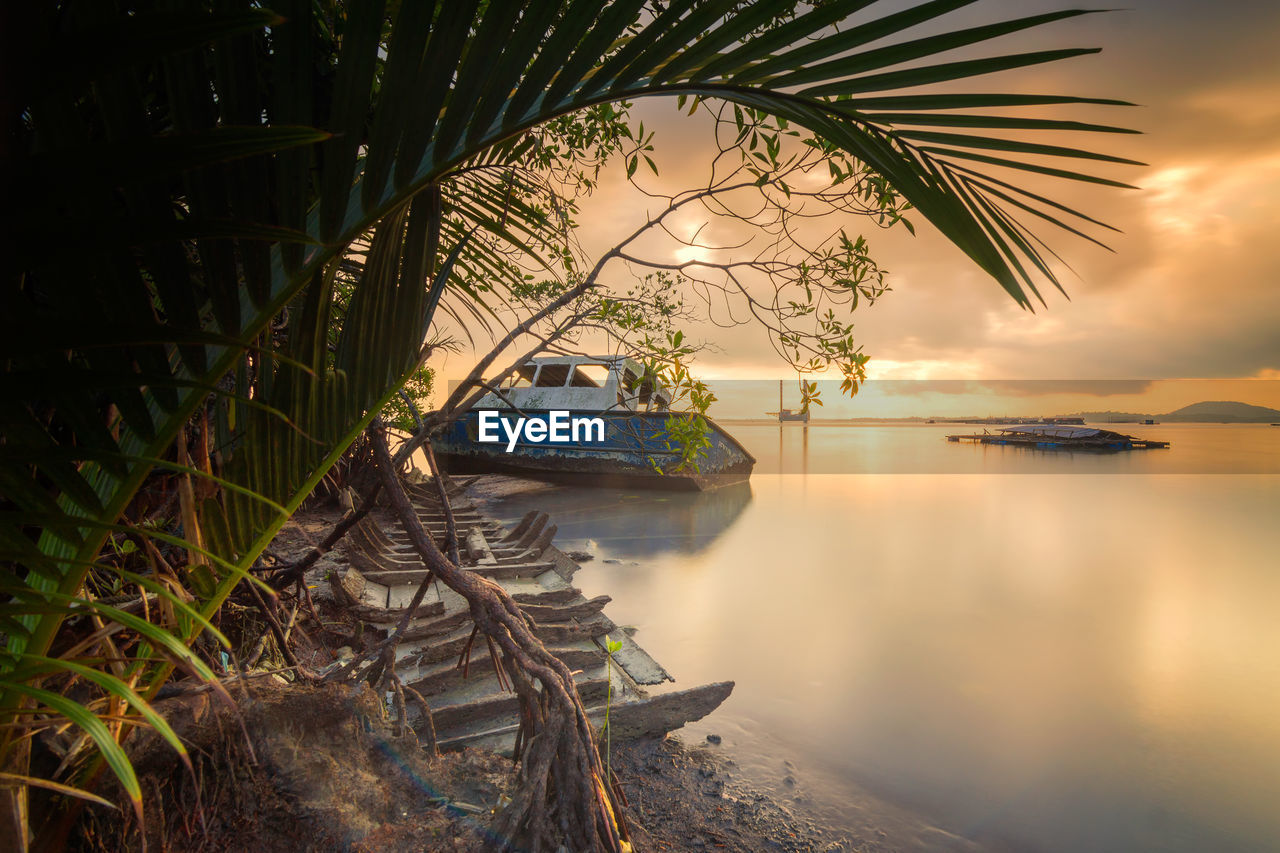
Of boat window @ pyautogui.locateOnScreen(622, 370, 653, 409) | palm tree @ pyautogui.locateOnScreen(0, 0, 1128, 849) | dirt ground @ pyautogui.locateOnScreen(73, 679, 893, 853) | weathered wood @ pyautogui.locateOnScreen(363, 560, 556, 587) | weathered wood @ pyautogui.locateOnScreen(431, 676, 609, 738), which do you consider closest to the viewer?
palm tree @ pyautogui.locateOnScreen(0, 0, 1128, 849)

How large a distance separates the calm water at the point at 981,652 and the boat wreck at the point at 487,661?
4.70ft

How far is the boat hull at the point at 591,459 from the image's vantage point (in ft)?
44.8

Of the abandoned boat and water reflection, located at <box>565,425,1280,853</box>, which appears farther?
the abandoned boat

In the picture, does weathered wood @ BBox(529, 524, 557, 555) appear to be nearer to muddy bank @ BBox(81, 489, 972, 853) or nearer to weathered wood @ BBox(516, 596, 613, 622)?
weathered wood @ BBox(516, 596, 613, 622)

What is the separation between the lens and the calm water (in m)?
4.43

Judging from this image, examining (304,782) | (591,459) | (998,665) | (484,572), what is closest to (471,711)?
(304,782)

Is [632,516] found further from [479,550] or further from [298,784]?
[298,784]

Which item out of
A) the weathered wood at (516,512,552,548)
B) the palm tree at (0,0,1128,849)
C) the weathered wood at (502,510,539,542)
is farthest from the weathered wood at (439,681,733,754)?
the weathered wood at (502,510,539,542)

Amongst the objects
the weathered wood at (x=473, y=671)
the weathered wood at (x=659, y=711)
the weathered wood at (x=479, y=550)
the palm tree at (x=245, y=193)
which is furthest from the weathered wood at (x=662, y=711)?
the weathered wood at (x=479, y=550)

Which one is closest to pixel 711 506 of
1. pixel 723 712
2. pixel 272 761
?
pixel 723 712

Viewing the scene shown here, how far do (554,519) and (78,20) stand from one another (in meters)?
12.5

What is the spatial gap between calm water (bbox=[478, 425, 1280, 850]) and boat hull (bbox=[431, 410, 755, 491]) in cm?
62

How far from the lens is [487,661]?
3.13 m

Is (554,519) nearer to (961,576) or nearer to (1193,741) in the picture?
(961,576)
